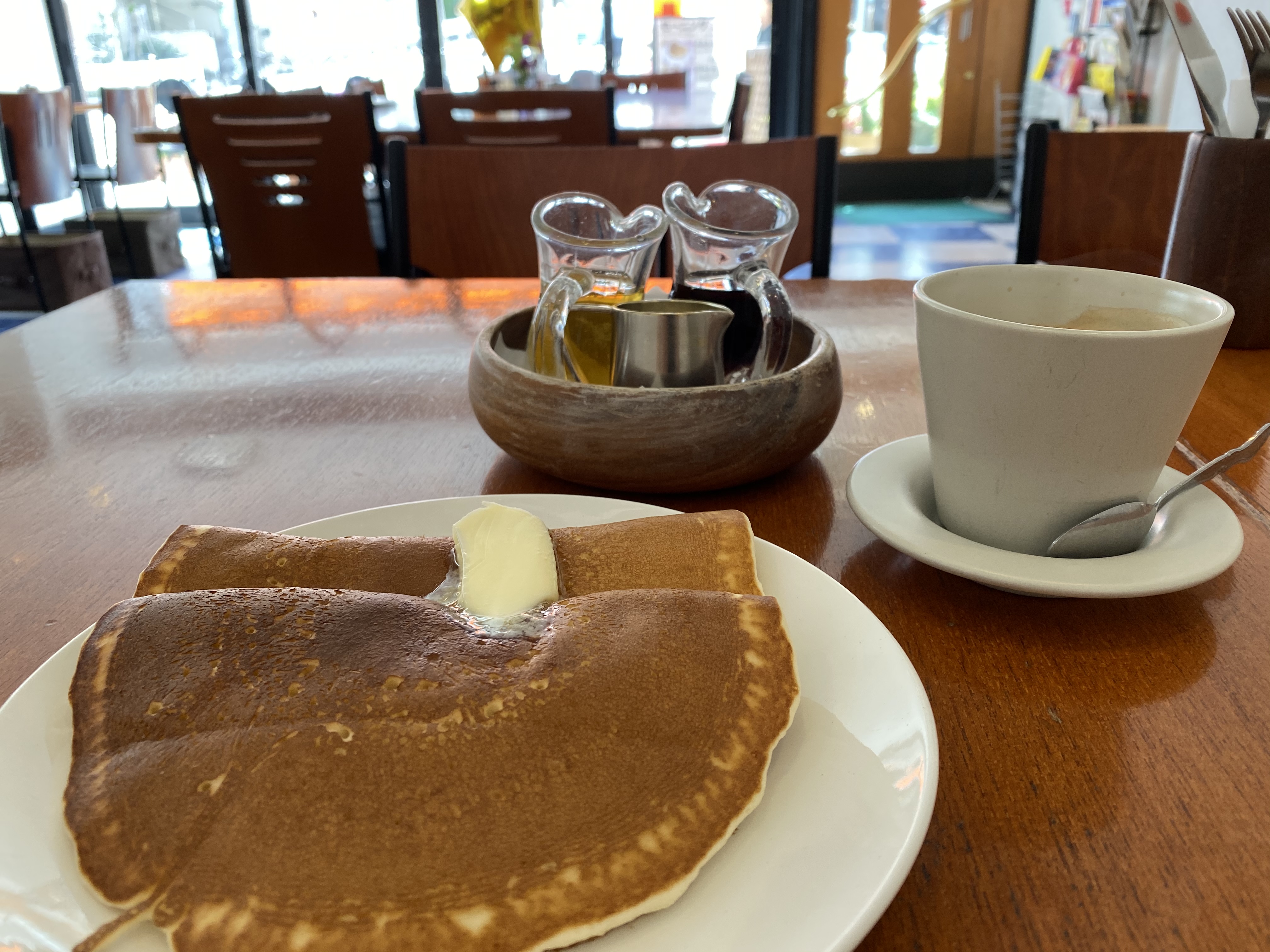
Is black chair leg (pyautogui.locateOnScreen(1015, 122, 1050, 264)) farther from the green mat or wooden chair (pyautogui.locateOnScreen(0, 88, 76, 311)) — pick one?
the green mat

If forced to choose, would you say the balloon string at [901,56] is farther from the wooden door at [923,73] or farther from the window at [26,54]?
the window at [26,54]

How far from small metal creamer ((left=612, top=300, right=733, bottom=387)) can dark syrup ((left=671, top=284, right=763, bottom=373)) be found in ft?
0.19

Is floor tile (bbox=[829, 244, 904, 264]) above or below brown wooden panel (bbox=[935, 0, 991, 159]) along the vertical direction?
below

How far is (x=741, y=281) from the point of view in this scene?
0.58 metres

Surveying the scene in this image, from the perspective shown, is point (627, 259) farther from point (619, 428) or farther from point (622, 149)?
point (622, 149)

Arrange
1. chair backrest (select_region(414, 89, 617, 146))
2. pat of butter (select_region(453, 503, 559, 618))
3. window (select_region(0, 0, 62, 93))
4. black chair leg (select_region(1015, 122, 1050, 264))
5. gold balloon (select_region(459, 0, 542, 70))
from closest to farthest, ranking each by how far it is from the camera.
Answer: pat of butter (select_region(453, 503, 559, 618)), black chair leg (select_region(1015, 122, 1050, 264)), chair backrest (select_region(414, 89, 617, 146)), gold balloon (select_region(459, 0, 542, 70)), window (select_region(0, 0, 62, 93))

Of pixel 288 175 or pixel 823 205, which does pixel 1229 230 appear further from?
pixel 288 175

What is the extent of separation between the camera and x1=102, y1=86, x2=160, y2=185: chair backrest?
143 inches

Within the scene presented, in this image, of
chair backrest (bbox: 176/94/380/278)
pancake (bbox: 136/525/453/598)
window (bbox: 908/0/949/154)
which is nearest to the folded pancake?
pancake (bbox: 136/525/453/598)

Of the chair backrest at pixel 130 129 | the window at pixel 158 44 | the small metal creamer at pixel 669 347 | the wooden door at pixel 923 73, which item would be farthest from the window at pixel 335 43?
the small metal creamer at pixel 669 347

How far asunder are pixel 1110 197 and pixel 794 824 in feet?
4.27

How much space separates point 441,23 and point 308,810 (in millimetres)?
5322

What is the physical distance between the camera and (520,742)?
0.89 ft

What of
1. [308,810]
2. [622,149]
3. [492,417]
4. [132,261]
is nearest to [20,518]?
[492,417]
